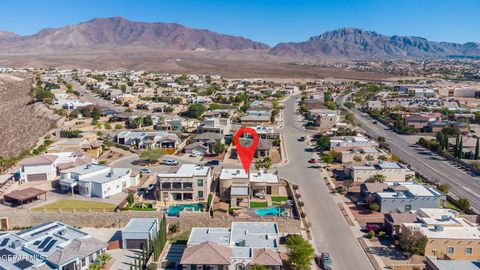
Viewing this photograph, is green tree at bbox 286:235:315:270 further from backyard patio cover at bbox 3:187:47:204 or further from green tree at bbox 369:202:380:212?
backyard patio cover at bbox 3:187:47:204

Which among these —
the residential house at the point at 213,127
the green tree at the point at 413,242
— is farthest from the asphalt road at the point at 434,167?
the residential house at the point at 213,127

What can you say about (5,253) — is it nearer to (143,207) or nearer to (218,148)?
(143,207)

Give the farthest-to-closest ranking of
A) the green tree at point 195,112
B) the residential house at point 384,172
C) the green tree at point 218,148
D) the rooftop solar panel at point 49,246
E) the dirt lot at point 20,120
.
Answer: the green tree at point 195,112
the dirt lot at point 20,120
the green tree at point 218,148
the residential house at point 384,172
the rooftop solar panel at point 49,246

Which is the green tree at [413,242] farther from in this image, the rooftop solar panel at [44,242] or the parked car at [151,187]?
the rooftop solar panel at [44,242]

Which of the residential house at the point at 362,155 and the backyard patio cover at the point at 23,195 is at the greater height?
the residential house at the point at 362,155

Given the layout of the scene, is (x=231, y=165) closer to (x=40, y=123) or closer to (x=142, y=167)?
(x=142, y=167)

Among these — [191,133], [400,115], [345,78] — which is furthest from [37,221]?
[345,78]

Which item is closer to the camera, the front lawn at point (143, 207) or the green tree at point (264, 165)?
the front lawn at point (143, 207)
